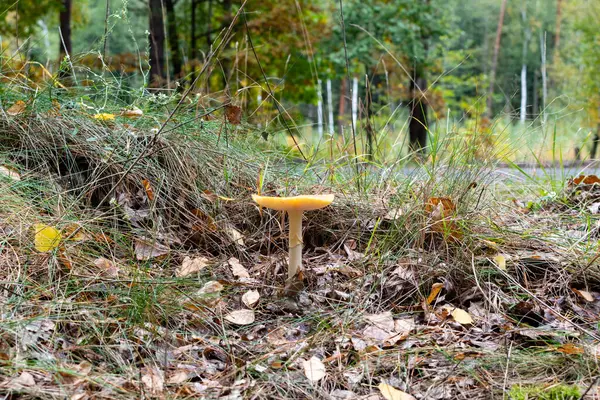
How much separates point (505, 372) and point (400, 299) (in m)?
0.53

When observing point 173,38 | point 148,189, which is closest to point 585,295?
point 148,189

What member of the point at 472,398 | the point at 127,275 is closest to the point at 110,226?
the point at 127,275

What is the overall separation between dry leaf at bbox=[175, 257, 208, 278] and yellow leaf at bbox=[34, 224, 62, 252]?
0.41 metres

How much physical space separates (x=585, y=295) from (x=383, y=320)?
2.35 ft

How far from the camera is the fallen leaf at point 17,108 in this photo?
233cm

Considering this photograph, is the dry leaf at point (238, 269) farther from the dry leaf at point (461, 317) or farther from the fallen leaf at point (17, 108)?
the fallen leaf at point (17, 108)

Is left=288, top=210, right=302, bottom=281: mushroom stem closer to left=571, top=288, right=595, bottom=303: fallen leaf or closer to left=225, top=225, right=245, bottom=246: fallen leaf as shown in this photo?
left=225, top=225, right=245, bottom=246: fallen leaf

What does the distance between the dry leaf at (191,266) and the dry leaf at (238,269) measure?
0.10m

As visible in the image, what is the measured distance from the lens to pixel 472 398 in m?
1.38

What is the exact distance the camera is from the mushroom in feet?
5.33

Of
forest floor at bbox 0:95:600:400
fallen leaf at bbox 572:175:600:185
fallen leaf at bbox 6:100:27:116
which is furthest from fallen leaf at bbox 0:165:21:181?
fallen leaf at bbox 572:175:600:185

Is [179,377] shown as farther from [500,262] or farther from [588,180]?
[588,180]

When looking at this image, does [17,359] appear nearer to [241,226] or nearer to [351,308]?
[351,308]

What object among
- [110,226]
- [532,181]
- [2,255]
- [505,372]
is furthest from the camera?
[532,181]
